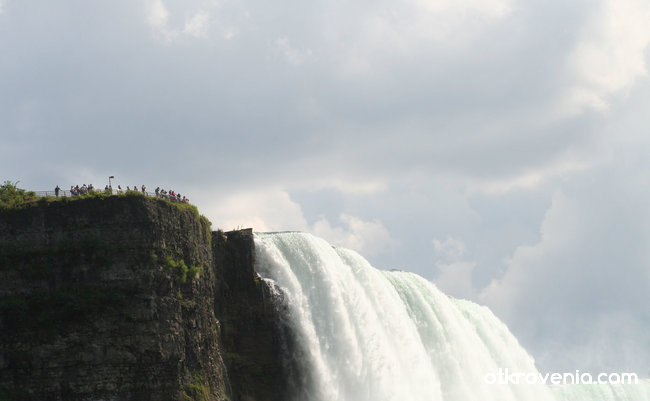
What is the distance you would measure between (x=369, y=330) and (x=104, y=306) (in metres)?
17.8

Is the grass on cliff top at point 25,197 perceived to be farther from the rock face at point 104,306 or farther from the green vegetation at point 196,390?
the green vegetation at point 196,390

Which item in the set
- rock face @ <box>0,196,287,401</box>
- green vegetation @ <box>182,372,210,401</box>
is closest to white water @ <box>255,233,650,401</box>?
rock face @ <box>0,196,287,401</box>

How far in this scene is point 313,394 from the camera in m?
49.8

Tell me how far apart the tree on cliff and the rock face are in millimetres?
414

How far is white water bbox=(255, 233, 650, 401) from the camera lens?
51188 mm

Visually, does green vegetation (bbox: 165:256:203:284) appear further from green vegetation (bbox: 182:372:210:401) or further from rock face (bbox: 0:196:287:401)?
green vegetation (bbox: 182:372:210:401)

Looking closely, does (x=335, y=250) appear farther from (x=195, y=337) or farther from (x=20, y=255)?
(x=20, y=255)

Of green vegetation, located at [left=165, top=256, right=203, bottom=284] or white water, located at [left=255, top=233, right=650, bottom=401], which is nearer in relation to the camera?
green vegetation, located at [left=165, top=256, right=203, bottom=284]

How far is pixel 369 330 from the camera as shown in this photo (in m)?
54.7

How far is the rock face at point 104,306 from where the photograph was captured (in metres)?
41.2

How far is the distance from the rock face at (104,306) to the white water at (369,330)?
611 centimetres

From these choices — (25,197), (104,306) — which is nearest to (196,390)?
(104,306)

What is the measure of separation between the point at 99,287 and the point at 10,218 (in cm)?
523

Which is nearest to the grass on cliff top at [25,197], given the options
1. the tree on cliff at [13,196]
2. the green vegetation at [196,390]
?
the tree on cliff at [13,196]
